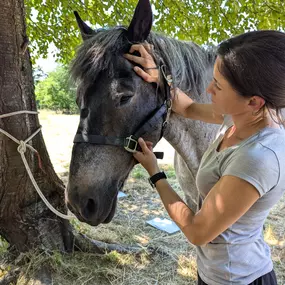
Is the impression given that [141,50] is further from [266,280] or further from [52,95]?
[52,95]

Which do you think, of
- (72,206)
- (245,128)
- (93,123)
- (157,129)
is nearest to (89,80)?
(93,123)

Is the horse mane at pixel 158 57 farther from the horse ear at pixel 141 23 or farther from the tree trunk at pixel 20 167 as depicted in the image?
the tree trunk at pixel 20 167

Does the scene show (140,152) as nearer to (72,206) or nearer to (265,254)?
(72,206)

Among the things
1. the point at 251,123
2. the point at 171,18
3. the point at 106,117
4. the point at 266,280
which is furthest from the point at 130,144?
the point at 171,18

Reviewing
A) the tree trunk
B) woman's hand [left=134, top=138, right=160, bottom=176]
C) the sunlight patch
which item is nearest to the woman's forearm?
woman's hand [left=134, top=138, right=160, bottom=176]

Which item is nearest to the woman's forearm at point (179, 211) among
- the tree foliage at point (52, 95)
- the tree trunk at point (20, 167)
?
the tree trunk at point (20, 167)

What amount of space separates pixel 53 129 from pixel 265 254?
11.2 metres

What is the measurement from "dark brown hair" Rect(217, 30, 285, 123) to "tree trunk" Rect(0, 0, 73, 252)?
1.48 metres

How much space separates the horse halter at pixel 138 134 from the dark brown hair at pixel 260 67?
583 mm

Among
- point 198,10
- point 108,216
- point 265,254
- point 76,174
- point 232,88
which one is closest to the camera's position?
point 232,88

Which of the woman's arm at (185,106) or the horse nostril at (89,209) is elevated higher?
the woman's arm at (185,106)

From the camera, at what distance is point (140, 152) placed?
1514 mm

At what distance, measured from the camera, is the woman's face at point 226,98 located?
1.09 metres

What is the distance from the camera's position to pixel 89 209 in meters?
1.52
